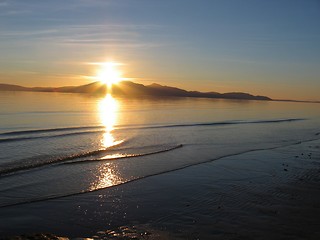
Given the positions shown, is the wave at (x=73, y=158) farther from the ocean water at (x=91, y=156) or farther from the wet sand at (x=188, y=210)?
the wet sand at (x=188, y=210)

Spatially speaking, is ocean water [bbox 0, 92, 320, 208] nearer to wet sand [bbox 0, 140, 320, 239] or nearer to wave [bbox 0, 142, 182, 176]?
wave [bbox 0, 142, 182, 176]

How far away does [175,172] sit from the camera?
15.1 metres

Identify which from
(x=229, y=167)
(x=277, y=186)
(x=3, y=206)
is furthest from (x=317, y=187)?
(x=3, y=206)

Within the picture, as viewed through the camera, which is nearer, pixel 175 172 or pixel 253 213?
pixel 253 213

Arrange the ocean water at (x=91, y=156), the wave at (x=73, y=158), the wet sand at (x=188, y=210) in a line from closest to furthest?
the wet sand at (x=188, y=210) → the ocean water at (x=91, y=156) → the wave at (x=73, y=158)

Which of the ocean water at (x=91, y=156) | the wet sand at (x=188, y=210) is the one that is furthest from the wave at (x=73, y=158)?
the wet sand at (x=188, y=210)

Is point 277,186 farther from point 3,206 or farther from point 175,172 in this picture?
point 3,206

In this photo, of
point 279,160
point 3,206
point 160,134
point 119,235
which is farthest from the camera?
point 160,134

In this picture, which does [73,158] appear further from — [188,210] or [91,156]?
[188,210]

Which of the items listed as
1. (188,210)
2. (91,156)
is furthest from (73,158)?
(188,210)

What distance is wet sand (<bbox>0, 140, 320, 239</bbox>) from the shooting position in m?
8.12

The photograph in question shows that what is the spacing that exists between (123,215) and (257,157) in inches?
465

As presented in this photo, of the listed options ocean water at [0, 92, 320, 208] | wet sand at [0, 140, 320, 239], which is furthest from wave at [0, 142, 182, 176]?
wet sand at [0, 140, 320, 239]

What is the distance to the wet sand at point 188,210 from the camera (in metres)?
8.12
